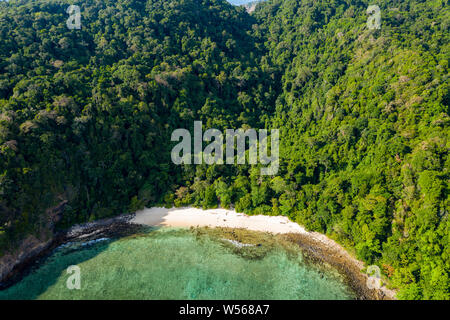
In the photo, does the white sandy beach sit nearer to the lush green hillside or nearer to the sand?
the sand

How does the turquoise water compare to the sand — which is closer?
the turquoise water

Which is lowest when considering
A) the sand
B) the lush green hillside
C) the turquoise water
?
the turquoise water

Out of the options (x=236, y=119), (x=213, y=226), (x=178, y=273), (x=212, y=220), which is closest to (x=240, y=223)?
(x=213, y=226)

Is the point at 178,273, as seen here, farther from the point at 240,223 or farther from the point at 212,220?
the point at 240,223

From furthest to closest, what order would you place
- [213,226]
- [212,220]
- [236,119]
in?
[236,119]
[212,220]
[213,226]

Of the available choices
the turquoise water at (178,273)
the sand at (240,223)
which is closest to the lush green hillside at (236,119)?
the sand at (240,223)

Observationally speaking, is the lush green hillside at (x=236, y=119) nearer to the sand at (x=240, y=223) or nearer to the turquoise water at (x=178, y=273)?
the sand at (x=240, y=223)

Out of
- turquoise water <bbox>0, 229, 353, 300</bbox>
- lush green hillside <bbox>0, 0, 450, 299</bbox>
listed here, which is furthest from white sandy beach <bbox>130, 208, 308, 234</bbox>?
turquoise water <bbox>0, 229, 353, 300</bbox>
